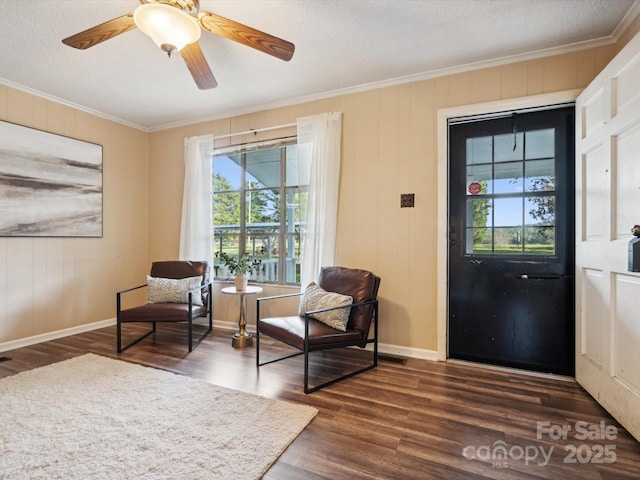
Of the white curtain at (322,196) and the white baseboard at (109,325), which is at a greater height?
the white curtain at (322,196)

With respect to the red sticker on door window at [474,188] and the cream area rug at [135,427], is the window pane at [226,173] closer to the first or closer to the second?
the cream area rug at [135,427]

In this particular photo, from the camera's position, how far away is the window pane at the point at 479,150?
2850 mm

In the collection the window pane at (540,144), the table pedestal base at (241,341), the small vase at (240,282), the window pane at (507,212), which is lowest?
the table pedestal base at (241,341)

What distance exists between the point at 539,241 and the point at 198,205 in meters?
3.58

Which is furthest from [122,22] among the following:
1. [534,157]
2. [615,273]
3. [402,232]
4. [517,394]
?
[517,394]

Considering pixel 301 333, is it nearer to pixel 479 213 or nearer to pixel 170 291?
pixel 170 291

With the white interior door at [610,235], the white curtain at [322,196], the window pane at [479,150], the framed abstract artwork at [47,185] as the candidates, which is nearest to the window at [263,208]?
the white curtain at [322,196]

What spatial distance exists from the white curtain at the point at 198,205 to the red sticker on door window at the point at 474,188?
9.50 feet

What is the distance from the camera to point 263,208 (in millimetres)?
3889

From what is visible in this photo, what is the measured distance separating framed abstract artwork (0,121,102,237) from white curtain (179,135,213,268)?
Answer: 1.05m

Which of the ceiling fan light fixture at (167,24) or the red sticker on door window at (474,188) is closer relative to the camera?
the ceiling fan light fixture at (167,24)

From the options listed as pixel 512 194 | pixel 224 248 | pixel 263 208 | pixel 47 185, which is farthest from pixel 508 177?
pixel 47 185

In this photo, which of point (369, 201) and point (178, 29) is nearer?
point (178, 29)

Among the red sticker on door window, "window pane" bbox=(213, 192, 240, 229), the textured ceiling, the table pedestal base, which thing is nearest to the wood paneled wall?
the textured ceiling
